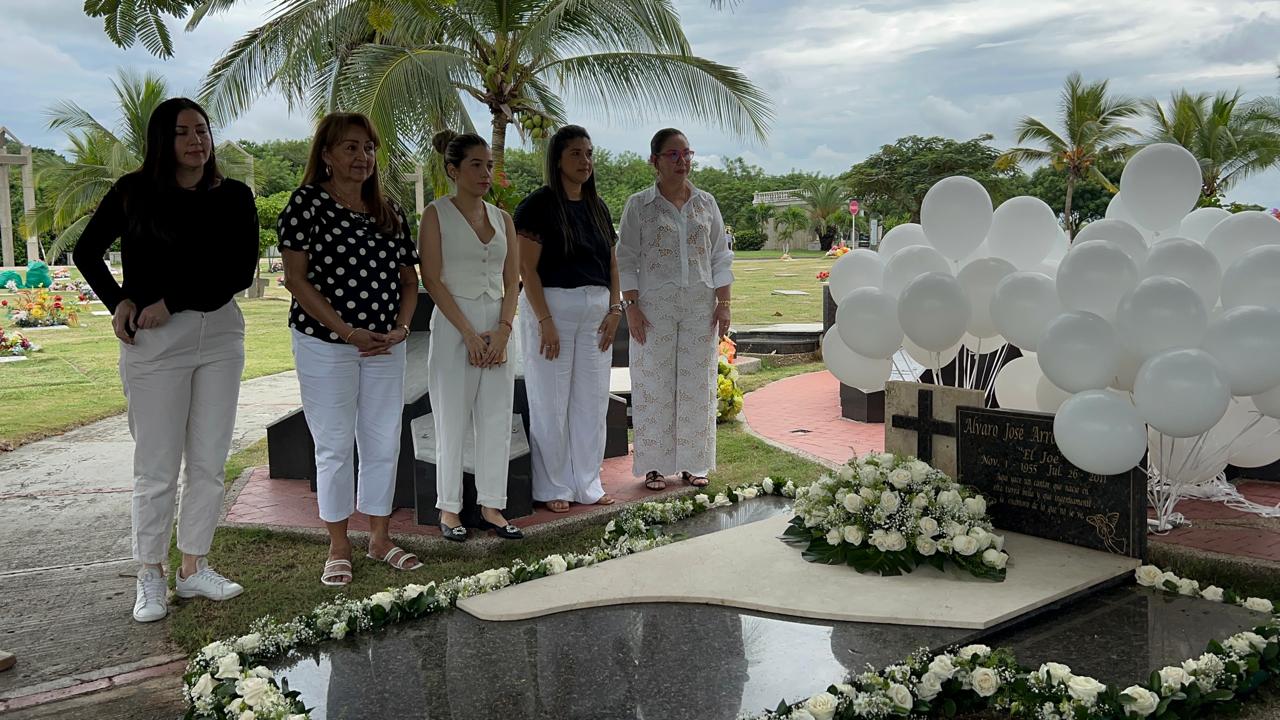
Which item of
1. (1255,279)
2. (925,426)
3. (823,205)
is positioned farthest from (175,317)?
(823,205)

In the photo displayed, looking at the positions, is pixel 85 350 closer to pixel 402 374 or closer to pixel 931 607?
pixel 402 374

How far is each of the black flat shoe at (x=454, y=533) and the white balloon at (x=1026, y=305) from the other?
261 cm

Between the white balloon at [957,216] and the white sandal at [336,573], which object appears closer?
the white sandal at [336,573]

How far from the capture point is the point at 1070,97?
127 ft

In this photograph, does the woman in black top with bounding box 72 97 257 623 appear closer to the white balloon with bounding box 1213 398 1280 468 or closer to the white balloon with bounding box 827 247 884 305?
the white balloon with bounding box 827 247 884 305

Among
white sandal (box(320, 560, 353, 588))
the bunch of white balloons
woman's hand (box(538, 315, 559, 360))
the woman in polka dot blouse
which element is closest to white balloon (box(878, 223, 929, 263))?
the bunch of white balloons

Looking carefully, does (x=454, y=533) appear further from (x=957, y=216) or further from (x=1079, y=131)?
(x=1079, y=131)

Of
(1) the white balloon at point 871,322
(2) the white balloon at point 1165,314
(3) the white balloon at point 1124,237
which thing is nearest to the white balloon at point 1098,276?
(2) the white balloon at point 1165,314

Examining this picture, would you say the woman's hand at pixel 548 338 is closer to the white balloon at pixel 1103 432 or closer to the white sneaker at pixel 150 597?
the white sneaker at pixel 150 597

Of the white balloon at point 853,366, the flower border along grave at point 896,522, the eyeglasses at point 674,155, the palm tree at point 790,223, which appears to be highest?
the palm tree at point 790,223

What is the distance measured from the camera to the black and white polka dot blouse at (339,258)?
13.7ft

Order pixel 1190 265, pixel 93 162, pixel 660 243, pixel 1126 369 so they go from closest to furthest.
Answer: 1. pixel 1190 265
2. pixel 1126 369
3. pixel 660 243
4. pixel 93 162

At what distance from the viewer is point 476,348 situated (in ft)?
15.2

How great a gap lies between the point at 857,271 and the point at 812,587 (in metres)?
1.78
